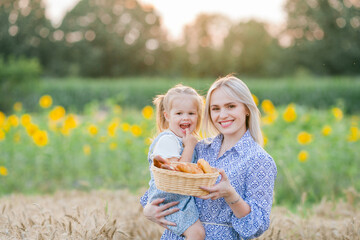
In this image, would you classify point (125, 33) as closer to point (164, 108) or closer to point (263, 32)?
point (263, 32)

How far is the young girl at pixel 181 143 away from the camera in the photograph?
2254 millimetres

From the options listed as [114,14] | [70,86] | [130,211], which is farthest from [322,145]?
[114,14]

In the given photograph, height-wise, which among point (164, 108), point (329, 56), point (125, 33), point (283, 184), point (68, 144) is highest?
point (125, 33)

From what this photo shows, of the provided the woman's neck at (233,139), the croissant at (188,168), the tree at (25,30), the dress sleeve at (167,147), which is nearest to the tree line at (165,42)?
the tree at (25,30)

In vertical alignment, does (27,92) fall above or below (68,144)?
above

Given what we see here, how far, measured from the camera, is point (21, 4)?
40938mm

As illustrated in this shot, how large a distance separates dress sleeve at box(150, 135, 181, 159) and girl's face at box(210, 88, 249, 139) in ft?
0.83

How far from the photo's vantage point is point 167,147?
2314 mm

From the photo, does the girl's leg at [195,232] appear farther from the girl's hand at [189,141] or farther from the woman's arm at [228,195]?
the girl's hand at [189,141]

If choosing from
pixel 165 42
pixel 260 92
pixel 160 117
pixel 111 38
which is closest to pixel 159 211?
pixel 160 117

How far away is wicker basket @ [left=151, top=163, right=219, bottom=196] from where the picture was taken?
186 centimetres

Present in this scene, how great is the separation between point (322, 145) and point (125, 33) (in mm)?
42573

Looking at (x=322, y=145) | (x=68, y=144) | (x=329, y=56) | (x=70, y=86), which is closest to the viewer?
(x=322, y=145)

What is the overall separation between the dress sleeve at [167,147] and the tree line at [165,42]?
3535 cm
